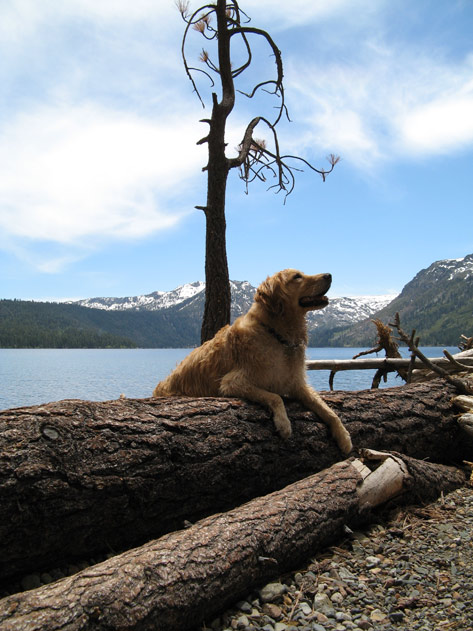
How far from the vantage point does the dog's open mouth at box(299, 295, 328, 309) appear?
5.35m

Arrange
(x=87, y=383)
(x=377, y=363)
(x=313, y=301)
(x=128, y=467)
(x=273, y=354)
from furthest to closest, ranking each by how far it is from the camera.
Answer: (x=87, y=383)
(x=377, y=363)
(x=273, y=354)
(x=313, y=301)
(x=128, y=467)

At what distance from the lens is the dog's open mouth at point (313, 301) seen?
5348mm

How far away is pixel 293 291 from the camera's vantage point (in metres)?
5.44

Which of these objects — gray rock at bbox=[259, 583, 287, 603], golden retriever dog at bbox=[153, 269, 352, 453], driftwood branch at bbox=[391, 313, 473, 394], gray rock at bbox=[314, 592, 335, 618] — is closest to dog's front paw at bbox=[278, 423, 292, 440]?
golden retriever dog at bbox=[153, 269, 352, 453]

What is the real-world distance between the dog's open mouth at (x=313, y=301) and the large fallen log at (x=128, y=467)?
1.37 metres

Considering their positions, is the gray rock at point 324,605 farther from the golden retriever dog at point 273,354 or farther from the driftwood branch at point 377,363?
the driftwood branch at point 377,363

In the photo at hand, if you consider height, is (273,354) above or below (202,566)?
above

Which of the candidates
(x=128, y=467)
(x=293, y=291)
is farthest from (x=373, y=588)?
(x=293, y=291)

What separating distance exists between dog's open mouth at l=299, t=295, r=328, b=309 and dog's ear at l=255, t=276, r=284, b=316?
27 centimetres

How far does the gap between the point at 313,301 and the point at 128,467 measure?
2.88m

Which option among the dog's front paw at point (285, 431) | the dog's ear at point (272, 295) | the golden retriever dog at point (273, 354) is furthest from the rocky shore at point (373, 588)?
the dog's ear at point (272, 295)

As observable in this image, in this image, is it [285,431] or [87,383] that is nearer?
[285,431]

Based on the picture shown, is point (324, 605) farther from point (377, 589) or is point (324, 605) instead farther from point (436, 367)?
point (436, 367)

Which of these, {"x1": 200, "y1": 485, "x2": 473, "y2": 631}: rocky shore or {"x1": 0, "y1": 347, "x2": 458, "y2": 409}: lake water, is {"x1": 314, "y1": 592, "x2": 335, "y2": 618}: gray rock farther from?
{"x1": 0, "y1": 347, "x2": 458, "y2": 409}: lake water
